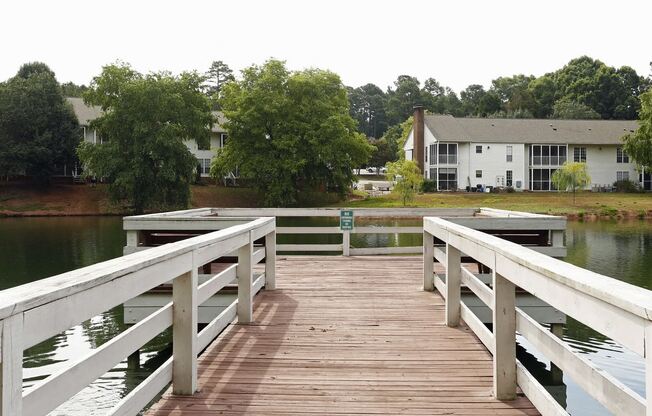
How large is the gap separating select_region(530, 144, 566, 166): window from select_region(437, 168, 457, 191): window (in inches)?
295

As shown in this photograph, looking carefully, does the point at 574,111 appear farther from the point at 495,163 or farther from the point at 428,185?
the point at 428,185

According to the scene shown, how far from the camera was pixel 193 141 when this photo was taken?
58.6 m

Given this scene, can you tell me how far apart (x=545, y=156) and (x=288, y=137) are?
2501 centimetres

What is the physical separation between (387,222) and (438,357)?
31503 mm

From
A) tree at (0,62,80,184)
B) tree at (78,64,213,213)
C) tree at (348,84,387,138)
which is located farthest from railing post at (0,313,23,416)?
tree at (348,84,387,138)

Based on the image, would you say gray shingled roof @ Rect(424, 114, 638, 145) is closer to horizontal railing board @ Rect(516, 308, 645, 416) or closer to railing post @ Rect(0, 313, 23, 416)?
horizontal railing board @ Rect(516, 308, 645, 416)

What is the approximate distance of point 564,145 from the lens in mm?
57750

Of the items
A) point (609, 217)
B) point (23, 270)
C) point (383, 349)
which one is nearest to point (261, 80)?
point (609, 217)

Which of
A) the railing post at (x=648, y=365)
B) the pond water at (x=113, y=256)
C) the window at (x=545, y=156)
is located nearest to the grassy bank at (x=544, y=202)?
the window at (x=545, y=156)

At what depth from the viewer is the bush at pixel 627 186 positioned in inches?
2173

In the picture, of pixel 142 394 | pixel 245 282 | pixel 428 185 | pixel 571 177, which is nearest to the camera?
pixel 142 394

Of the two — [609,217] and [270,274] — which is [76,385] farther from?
[609,217]

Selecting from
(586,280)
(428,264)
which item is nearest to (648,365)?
(586,280)

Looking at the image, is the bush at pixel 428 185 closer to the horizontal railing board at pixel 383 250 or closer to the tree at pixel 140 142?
the tree at pixel 140 142
